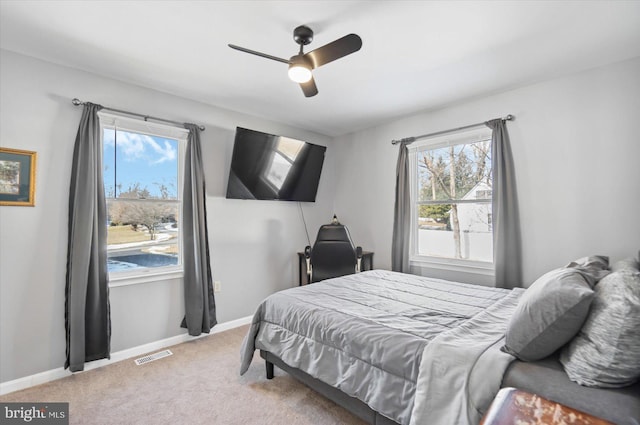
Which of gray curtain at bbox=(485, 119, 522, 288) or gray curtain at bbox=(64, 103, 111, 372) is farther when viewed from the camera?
gray curtain at bbox=(485, 119, 522, 288)

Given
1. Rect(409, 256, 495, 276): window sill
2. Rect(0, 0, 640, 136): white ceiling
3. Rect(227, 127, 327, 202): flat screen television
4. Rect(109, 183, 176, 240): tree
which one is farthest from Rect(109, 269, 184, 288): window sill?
Rect(409, 256, 495, 276): window sill

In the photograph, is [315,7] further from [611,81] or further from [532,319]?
[611,81]

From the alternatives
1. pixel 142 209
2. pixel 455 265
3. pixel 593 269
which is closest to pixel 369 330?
pixel 593 269

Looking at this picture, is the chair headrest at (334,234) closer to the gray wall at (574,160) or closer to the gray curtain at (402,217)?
the gray curtain at (402,217)

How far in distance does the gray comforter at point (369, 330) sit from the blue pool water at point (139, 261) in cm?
141

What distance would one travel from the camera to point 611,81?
8.15ft

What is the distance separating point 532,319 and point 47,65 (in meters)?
3.72

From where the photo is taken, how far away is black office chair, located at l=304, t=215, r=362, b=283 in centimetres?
362

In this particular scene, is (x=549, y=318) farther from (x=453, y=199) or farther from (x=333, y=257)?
(x=333, y=257)

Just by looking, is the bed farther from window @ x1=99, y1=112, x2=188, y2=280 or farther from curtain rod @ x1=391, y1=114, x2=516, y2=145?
curtain rod @ x1=391, y1=114, x2=516, y2=145

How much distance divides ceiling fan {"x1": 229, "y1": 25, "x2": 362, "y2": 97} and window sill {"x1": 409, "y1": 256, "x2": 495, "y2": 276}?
8.12 feet

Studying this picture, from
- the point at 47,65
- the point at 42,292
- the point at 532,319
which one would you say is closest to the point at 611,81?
the point at 532,319

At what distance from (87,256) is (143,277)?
55 cm

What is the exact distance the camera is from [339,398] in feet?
5.91
